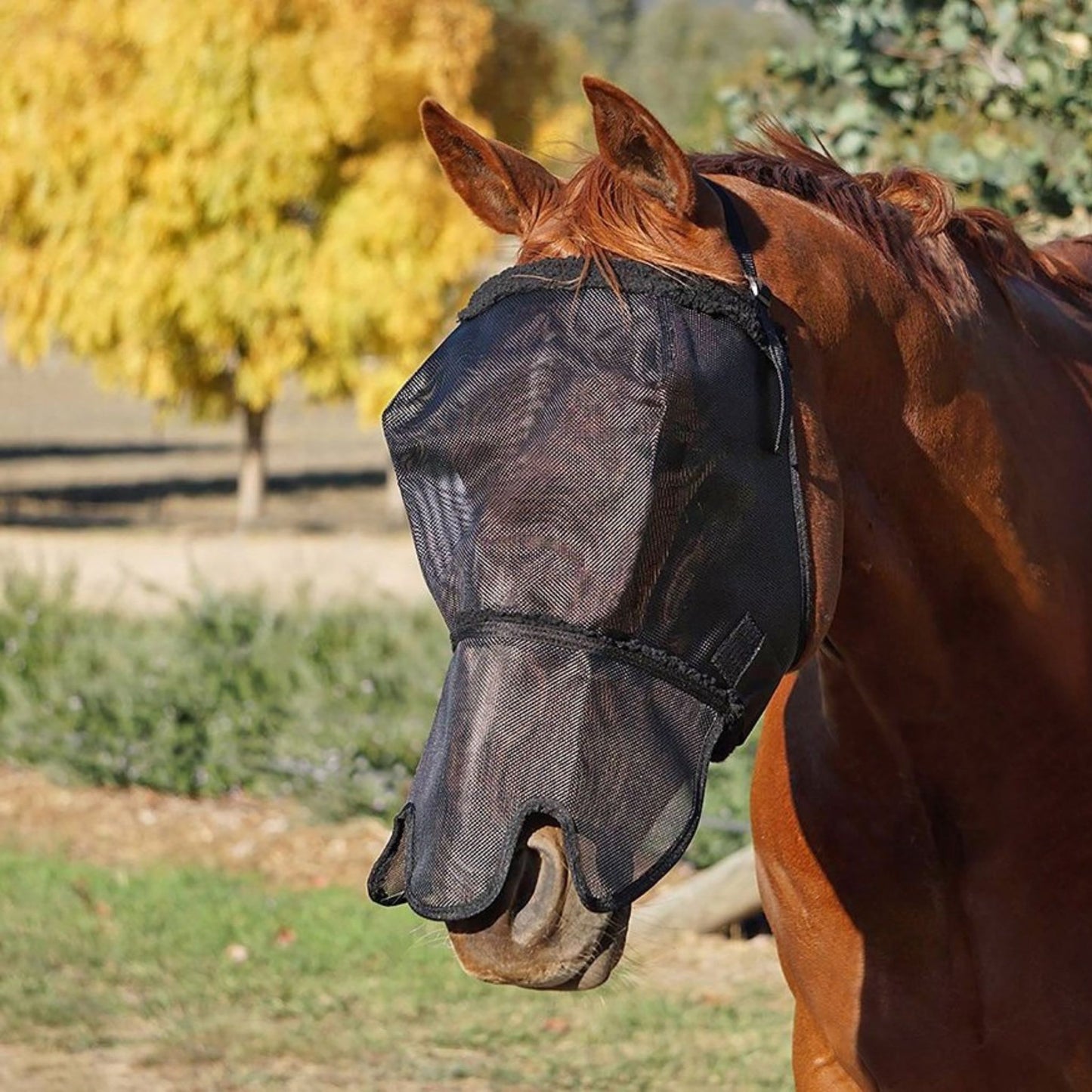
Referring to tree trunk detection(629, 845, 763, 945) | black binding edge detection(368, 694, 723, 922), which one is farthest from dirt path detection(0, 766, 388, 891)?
black binding edge detection(368, 694, 723, 922)

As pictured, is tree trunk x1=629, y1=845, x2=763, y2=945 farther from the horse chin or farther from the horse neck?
the horse chin

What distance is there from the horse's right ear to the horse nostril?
74 centimetres

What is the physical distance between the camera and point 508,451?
1.88m

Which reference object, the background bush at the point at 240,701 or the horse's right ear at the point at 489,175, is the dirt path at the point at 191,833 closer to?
the background bush at the point at 240,701

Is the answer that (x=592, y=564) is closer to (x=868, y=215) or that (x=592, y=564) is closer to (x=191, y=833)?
(x=868, y=215)

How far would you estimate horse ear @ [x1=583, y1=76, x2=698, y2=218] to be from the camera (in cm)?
191

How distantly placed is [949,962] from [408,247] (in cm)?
1649

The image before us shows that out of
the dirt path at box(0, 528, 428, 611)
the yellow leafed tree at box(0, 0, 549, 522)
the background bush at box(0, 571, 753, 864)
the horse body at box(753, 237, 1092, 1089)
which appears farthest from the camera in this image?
the yellow leafed tree at box(0, 0, 549, 522)

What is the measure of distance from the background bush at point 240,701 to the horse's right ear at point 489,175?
A: 5410 mm

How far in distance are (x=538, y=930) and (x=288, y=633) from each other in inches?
267

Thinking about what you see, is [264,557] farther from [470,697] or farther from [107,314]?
[470,697]

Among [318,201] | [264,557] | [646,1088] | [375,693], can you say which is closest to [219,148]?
[318,201]

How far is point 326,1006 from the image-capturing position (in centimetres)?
555

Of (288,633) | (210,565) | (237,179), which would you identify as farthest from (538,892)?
(237,179)
